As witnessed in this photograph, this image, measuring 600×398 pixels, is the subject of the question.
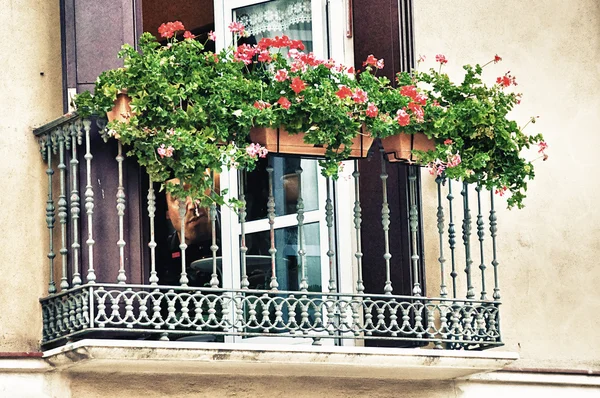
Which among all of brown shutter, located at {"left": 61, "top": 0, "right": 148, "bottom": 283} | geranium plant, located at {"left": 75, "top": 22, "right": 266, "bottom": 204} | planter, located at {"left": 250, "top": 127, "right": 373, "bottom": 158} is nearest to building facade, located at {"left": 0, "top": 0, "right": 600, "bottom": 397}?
brown shutter, located at {"left": 61, "top": 0, "right": 148, "bottom": 283}

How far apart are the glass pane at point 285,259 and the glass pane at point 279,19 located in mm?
1075

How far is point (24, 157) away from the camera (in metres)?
9.03

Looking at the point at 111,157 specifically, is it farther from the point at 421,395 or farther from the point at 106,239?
the point at 421,395

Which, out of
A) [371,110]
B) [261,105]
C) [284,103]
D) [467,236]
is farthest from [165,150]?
[467,236]

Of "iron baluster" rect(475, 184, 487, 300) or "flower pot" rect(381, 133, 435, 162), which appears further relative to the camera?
"iron baluster" rect(475, 184, 487, 300)

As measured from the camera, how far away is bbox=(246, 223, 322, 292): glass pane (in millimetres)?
9609

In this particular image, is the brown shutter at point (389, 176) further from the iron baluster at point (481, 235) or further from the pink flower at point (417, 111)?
the pink flower at point (417, 111)

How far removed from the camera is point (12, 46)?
9.12 metres

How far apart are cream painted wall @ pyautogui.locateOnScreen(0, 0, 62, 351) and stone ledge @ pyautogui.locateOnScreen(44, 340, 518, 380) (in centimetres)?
37

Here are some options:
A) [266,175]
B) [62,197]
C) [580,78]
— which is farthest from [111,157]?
[580,78]

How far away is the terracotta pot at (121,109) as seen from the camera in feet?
28.2

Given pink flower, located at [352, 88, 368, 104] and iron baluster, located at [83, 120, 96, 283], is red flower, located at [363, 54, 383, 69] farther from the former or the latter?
iron baluster, located at [83, 120, 96, 283]

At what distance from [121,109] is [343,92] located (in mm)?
1113

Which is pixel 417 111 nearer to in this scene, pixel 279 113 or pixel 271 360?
pixel 279 113
